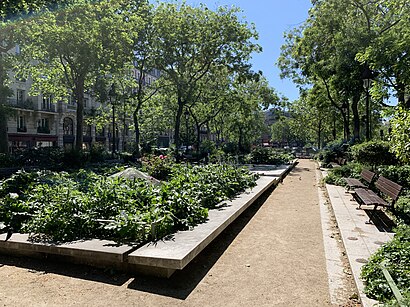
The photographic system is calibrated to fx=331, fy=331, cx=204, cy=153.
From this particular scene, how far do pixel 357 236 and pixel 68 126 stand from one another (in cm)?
5014

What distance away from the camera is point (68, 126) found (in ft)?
164

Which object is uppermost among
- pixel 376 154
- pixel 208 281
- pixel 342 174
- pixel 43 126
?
pixel 43 126

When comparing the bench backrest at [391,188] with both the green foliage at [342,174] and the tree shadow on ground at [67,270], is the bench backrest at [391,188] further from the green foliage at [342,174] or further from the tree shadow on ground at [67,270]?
the tree shadow on ground at [67,270]

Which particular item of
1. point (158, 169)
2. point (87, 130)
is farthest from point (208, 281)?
point (87, 130)

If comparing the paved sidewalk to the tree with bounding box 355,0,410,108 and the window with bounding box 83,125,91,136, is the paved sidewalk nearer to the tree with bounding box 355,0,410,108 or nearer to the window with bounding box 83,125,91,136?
the tree with bounding box 355,0,410,108

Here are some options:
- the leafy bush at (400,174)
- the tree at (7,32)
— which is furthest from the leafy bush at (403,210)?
the tree at (7,32)

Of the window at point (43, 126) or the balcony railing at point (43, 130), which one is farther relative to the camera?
the window at point (43, 126)

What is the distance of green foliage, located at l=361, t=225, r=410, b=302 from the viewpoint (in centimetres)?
354

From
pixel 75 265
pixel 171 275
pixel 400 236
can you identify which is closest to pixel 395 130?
pixel 400 236

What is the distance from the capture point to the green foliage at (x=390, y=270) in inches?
139

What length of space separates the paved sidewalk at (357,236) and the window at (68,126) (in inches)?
1847

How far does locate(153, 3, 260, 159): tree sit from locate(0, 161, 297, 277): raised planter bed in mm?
19074

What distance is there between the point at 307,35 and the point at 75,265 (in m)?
20.4

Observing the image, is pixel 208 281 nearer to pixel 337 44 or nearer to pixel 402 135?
pixel 402 135
